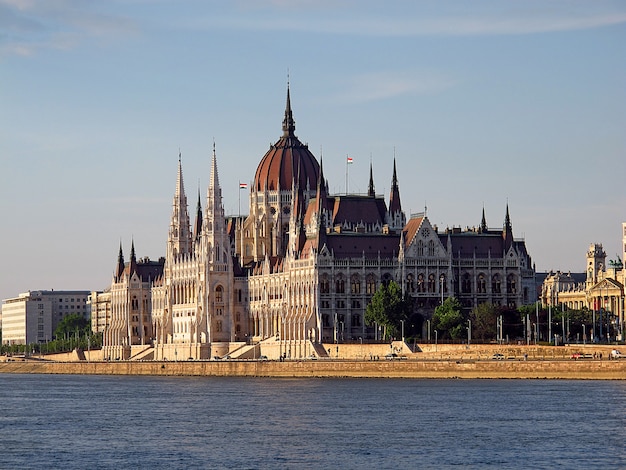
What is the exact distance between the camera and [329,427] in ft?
388

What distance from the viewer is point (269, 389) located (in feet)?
544

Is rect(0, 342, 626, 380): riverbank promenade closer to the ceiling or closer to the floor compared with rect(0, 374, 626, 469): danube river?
closer to the ceiling

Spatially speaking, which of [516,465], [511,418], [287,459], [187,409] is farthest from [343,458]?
[187,409]

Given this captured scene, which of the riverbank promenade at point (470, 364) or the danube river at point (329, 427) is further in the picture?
the riverbank promenade at point (470, 364)

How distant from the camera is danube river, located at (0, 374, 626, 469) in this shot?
9969cm

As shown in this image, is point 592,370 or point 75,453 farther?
point 592,370

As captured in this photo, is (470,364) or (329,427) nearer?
(329,427)

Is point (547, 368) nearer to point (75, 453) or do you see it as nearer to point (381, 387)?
point (381, 387)

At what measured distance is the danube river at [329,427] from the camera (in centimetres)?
9969

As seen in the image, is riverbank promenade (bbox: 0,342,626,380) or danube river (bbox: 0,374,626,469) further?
riverbank promenade (bbox: 0,342,626,380)

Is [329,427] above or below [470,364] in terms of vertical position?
below

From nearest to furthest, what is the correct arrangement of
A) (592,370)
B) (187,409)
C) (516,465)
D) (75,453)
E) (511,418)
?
(516,465), (75,453), (511,418), (187,409), (592,370)

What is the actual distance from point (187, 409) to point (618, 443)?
142ft

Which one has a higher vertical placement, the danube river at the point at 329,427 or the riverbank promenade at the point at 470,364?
the riverbank promenade at the point at 470,364
